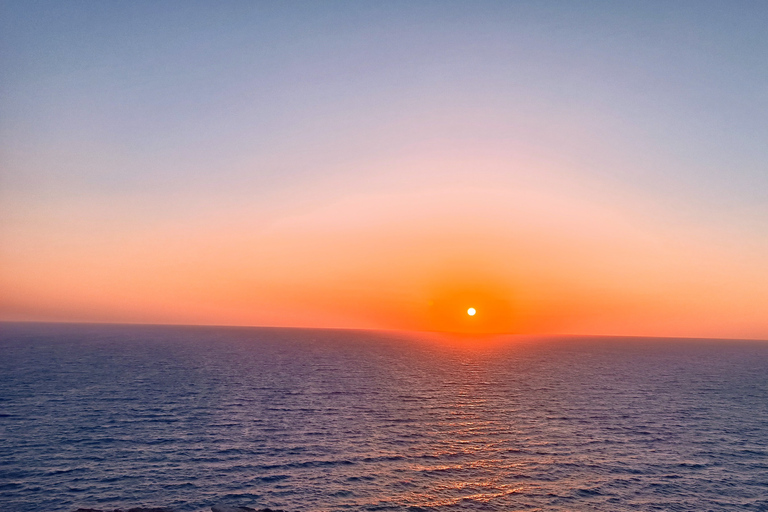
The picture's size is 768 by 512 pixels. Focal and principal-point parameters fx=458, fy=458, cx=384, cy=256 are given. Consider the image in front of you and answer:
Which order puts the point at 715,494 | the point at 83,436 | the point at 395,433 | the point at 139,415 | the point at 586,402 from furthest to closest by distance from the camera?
the point at 586,402 < the point at 139,415 < the point at 395,433 < the point at 83,436 < the point at 715,494

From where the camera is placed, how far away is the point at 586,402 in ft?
324

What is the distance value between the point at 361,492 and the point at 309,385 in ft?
216

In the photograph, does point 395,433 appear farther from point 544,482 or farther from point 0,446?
point 0,446

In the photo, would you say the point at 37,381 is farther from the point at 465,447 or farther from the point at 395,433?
the point at 465,447

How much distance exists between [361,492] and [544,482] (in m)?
21.4

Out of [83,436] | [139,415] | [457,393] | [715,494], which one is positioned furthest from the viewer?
[457,393]

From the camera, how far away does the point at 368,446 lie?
63.5 m

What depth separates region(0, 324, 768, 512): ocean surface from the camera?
48.3m

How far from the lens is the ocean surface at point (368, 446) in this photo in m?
48.3

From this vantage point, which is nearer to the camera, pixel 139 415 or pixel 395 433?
pixel 395 433

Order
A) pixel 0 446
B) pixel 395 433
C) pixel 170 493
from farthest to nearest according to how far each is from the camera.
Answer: pixel 395 433 < pixel 0 446 < pixel 170 493

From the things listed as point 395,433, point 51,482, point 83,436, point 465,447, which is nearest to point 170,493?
point 51,482

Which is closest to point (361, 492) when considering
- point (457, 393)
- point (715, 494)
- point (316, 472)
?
point (316, 472)

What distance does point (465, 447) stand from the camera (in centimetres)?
6538
